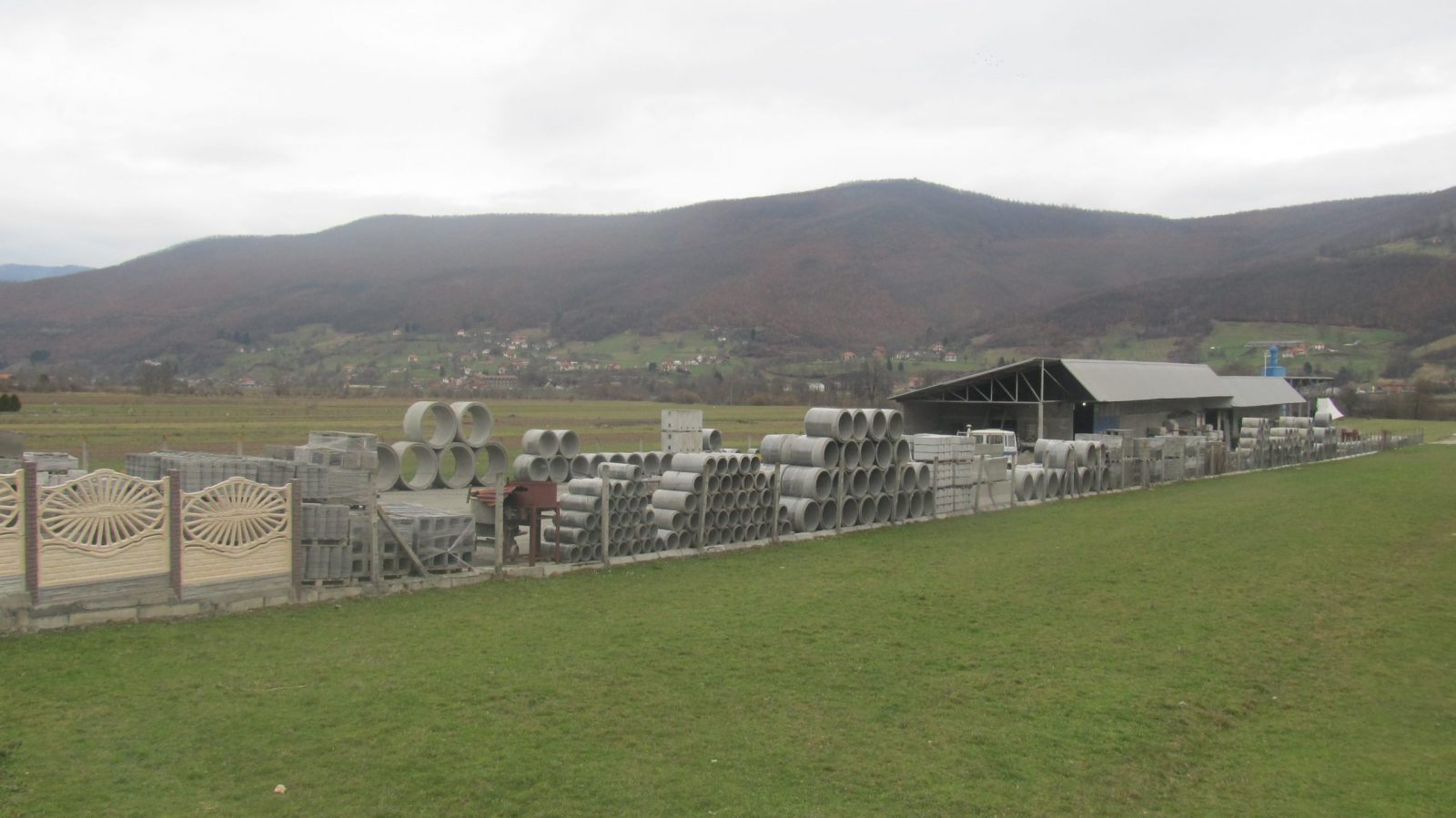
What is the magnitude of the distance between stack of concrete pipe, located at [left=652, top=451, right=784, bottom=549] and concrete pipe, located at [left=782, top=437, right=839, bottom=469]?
1.38 meters

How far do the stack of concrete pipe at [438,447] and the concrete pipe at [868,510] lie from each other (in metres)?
10.7

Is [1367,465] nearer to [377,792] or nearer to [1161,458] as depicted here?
[1161,458]

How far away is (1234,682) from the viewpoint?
10.3 m

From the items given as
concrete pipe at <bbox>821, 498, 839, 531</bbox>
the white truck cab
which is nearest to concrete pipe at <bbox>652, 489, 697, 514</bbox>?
concrete pipe at <bbox>821, 498, 839, 531</bbox>

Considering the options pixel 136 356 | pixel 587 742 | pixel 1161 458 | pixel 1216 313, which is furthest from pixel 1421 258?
pixel 136 356

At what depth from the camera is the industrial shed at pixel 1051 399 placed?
3925 centimetres

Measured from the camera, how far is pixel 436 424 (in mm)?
26609

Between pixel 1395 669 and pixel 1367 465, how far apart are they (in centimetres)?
3459

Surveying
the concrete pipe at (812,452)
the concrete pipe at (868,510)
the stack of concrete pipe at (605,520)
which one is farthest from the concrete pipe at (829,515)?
the stack of concrete pipe at (605,520)

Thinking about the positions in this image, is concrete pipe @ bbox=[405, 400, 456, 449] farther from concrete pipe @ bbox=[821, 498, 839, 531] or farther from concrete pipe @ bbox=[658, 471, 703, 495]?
concrete pipe @ bbox=[821, 498, 839, 531]

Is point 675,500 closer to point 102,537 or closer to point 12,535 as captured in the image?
point 102,537

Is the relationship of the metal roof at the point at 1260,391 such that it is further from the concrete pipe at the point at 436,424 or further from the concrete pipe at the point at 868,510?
the concrete pipe at the point at 436,424

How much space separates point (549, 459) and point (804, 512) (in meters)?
10.6

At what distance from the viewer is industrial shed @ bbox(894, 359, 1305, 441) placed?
39250 mm
